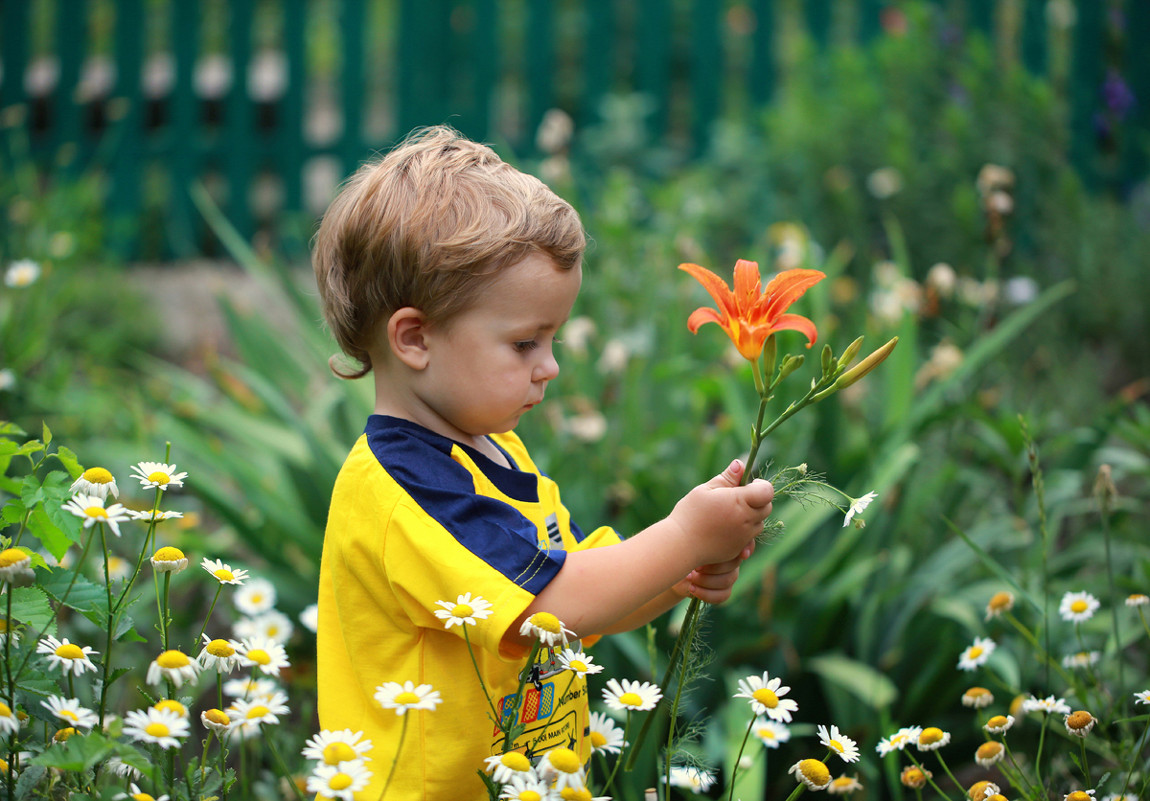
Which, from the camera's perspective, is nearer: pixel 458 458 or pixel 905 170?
pixel 458 458

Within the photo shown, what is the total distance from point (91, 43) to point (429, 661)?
5.31 meters

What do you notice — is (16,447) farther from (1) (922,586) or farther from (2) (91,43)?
(2) (91,43)

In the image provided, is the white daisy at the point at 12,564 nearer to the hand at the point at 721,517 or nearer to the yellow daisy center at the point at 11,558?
the yellow daisy center at the point at 11,558

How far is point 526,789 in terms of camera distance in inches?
36.0

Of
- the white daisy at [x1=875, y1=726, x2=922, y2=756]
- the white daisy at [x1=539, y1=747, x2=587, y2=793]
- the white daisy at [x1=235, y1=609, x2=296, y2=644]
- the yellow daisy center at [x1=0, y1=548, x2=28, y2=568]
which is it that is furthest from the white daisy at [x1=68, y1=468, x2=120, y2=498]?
the white daisy at [x1=875, y1=726, x2=922, y2=756]

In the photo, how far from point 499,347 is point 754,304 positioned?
31 centimetres

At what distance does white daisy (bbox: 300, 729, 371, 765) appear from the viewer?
923 mm

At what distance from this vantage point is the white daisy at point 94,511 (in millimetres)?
957

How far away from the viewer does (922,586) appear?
2.04 meters

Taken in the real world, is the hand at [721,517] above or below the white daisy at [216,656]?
above

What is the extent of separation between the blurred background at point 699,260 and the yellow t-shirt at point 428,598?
40cm

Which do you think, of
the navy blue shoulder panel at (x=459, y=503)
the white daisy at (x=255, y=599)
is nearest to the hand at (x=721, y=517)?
the navy blue shoulder panel at (x=459, y=503)

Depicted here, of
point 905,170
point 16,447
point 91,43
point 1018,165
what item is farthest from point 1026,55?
point 91,43

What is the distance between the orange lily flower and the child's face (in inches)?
8.1
